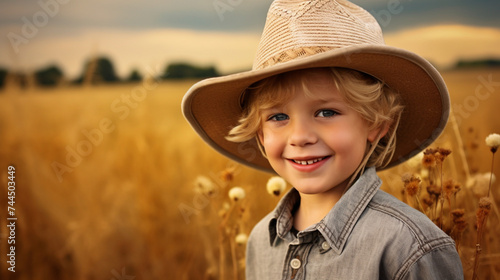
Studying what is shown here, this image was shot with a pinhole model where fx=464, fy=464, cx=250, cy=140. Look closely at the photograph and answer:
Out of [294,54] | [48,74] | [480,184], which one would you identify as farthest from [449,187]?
[48,74]

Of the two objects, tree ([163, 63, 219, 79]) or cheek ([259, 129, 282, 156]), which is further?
tree ([163, 63, 219, 79])

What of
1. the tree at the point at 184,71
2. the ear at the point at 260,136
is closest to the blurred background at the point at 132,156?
the tree at the point at 184,71

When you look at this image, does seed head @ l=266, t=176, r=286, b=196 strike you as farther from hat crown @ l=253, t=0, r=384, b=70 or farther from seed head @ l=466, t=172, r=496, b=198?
seed head @ l=466, t=172, r=496, b=198

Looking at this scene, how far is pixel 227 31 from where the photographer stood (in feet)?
9.37

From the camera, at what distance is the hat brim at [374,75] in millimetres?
1028

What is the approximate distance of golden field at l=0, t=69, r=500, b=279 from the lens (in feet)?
6.84

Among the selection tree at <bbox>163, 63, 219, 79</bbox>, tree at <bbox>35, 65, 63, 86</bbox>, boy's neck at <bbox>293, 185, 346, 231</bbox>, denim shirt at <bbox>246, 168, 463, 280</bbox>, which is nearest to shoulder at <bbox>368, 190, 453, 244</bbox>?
denim shirt at <bbox>246, 168, 463, 280</bbox>

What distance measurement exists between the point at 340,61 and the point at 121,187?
1530mm

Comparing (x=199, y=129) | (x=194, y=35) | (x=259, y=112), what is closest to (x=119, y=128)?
(x=194, y=35)

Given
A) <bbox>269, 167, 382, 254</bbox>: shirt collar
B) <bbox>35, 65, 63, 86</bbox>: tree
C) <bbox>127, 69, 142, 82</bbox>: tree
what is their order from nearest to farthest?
<bbox>269, 167, 382, 254</bbox>: shirt collar → <bbox>35, 65, 63, 86</bbox>: tree → <bbox>127, 69, 142, 82</bbox>: tree

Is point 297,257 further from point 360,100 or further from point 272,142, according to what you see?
point 360,100

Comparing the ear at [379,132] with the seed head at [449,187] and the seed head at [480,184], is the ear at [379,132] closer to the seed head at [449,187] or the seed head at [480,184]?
the seed head at [449,187]

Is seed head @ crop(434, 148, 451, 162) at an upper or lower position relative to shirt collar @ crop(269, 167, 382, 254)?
upper

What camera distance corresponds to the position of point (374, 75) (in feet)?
3.73
